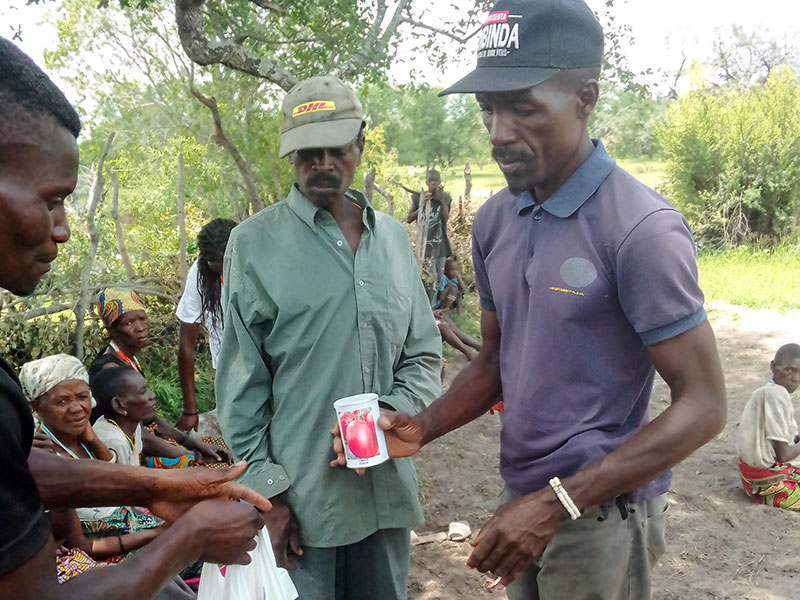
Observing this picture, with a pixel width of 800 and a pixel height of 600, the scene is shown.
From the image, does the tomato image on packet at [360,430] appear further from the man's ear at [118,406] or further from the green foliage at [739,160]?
the green foliage at [739,160]

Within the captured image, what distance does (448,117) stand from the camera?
998 inches

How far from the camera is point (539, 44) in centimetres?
179

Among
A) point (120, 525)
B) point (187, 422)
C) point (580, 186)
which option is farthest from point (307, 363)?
point (187, 422)

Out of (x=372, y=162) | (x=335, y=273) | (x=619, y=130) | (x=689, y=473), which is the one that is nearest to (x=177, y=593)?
(x=335, y=273)

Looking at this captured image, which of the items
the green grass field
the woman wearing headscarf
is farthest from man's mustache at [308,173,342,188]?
the green grass field

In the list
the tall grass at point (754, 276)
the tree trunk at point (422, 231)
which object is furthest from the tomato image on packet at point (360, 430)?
the tall grass at point (754, 276)

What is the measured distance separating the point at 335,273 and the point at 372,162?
1104 cm

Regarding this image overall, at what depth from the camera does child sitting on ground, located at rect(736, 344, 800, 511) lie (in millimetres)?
5082

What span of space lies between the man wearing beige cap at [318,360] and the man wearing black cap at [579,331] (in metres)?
0.60

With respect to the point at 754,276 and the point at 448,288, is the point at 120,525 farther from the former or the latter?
the point at 754,276

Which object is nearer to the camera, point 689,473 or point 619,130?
point 689,473

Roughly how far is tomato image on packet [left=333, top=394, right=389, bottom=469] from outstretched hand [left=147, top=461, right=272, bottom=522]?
334mm

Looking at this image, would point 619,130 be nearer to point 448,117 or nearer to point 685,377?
point 448,117

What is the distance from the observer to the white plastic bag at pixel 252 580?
6.88 feet
